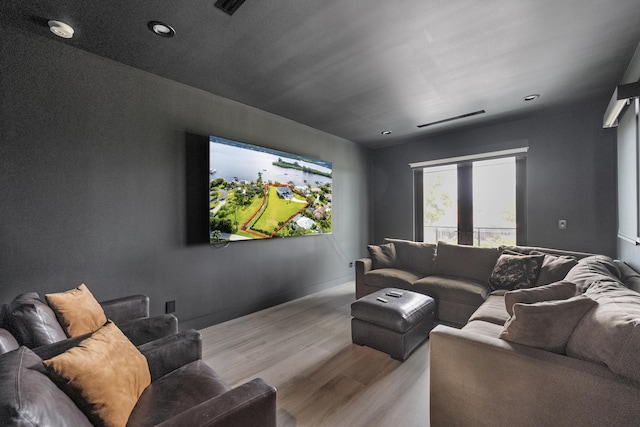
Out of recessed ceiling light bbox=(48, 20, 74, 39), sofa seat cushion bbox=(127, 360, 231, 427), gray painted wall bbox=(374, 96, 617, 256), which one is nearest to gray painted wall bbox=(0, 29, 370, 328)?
recessed ceiling light bbox=(48, 20, 74, 39)

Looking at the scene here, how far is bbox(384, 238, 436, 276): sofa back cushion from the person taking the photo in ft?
12.7

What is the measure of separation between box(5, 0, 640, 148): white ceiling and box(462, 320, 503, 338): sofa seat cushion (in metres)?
2.20

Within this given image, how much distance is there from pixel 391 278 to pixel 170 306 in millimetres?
2638

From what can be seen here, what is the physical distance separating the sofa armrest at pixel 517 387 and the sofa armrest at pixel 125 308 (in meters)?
2.21

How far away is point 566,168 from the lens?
3.57 metres

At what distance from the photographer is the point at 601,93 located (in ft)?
10.1

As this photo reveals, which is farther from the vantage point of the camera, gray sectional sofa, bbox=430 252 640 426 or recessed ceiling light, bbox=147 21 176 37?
recessed ceiling light, bbox=147 21 176 37

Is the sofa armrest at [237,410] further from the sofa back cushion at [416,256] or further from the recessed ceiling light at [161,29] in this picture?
the sofa back cushion at [416,256]

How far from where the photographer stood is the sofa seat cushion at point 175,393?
1146 mm

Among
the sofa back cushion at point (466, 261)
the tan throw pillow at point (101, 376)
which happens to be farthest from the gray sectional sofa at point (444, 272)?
the tan throw pillow at point (101, 376)

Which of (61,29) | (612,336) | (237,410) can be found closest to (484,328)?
(612,336)

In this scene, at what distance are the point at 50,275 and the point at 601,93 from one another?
5790 mm

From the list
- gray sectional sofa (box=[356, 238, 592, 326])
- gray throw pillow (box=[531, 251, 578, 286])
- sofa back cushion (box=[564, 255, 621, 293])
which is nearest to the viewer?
sofa back cushion (box=[564, 255, 621, 293])

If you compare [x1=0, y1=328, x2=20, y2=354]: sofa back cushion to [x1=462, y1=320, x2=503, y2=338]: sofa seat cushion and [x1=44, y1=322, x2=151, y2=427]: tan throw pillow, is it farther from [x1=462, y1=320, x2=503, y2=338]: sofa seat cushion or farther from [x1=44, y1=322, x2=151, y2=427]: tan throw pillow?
[x1=462, y1=320, x2=503, y2=338]: sofa seat cushion
